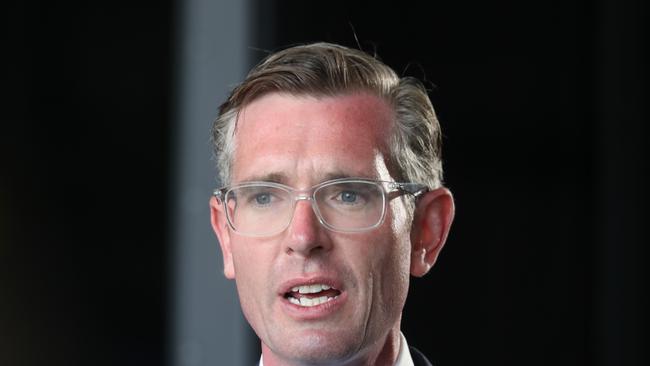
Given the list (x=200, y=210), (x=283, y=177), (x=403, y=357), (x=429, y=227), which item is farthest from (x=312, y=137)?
(x=200, y=210)

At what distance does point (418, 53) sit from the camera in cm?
614

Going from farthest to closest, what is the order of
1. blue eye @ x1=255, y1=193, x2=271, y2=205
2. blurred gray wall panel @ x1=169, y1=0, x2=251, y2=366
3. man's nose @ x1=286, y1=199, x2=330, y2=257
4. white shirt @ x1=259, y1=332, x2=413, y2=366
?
blurred gray wall panel @ x1=169, y1=0, x2=251, y2=366 < white shirt @ x1=259, y1=332, x2=413, y2=366 < blue eye @ x1=255, y1=193, x2=271, y2=205 < man's nose @ x1=286, y1=199, x2=330, y2=257

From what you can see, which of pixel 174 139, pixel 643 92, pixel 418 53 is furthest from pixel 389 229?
pixel 643 92

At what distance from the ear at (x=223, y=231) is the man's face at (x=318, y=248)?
108 millimetres

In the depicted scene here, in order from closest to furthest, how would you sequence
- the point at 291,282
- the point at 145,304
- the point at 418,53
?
1. the point at 291,282
2. the point at 418,53
3. the point at 145,304

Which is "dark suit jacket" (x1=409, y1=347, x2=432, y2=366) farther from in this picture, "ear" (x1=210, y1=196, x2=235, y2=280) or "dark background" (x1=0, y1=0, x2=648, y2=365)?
"dark background" (x1=0, y1=0, x2=648, y2=365)

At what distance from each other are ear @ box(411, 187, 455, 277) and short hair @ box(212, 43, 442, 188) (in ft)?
0.14

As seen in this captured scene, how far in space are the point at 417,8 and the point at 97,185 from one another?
2305mm

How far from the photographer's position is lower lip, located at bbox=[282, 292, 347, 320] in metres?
2.35

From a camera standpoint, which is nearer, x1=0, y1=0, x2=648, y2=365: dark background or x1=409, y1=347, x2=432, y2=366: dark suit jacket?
x1=409, y1=347, x2=432, y2=366: dark suit jacket

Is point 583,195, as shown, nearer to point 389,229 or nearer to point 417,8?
point 417,8

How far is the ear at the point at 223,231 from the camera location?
2.67 m

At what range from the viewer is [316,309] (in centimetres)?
235

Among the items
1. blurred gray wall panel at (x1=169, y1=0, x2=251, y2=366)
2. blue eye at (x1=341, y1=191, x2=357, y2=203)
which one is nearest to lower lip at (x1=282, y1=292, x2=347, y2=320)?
blue eye at (x1=341, y1=191, x2=357, y2=203)
